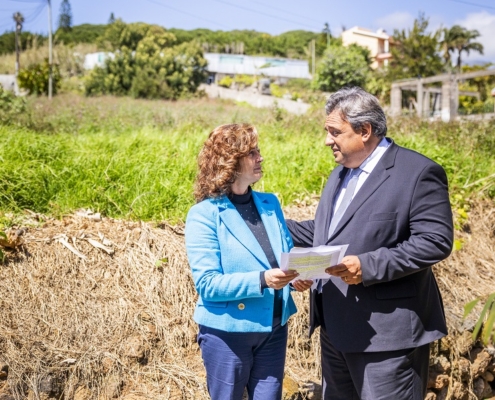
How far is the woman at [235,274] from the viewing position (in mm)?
2584

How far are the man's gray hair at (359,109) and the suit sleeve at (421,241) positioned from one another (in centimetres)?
33

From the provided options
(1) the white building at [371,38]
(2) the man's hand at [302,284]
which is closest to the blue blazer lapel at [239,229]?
(2) the man's hand at [302,284]

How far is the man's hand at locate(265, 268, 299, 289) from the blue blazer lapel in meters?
0.19

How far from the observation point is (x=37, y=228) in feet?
15.5

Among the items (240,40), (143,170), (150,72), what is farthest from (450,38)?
(143,170)

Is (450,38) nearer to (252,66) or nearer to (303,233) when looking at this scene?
(252,66)

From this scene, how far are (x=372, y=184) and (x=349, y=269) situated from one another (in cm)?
45

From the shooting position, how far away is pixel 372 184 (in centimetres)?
267

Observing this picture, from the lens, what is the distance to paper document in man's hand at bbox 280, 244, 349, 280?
225cm

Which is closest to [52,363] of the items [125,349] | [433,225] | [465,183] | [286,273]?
[125,349]

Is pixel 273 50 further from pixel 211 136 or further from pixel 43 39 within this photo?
pixel 211 136

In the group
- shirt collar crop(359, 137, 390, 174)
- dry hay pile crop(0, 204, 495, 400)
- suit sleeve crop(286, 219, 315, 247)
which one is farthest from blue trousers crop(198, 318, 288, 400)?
dry hay pile crop(0, 204, 495, 400)

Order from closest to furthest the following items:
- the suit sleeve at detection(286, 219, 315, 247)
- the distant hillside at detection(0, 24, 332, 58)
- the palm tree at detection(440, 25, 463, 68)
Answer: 1. the suit sleeve at detection(286, 219, 315, 247)
2. the palm tree at detection(440, 25, 463, 68)
3. the distant hillside at detection(0, 24, 332, 58)

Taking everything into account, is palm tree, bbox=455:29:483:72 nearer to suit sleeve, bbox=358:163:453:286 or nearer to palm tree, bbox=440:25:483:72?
palm tree, bbox=440:25:483:72
